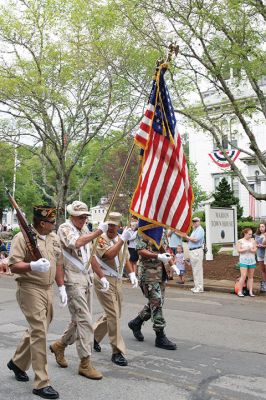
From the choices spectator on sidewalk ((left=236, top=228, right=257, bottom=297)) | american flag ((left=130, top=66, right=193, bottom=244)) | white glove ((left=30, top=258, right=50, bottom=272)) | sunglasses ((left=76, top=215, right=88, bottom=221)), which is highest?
american flag ((left=130, top=66, right=193, bottom=244))

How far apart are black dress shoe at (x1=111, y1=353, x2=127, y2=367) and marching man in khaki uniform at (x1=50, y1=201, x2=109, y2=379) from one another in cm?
56

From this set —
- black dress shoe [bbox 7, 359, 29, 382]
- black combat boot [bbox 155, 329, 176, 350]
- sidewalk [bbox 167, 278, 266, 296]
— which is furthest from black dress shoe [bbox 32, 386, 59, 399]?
sidewalk [bbox 167, 278, 266, 296]

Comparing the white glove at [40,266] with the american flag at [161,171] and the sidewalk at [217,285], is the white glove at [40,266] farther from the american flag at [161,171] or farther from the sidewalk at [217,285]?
the sidewalk at [217,285]

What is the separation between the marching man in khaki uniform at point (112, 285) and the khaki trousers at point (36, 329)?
109cm

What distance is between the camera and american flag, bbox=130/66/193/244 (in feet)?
21.1

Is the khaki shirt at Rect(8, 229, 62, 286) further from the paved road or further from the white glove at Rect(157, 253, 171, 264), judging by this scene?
A: the white glove at Rect(157, 253, 171, 264)

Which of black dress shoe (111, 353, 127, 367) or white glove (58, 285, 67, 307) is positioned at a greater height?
white glove (58, 285, 67, 307)

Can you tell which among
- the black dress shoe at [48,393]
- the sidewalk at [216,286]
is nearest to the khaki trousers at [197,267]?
the sidewalk at [216,286]

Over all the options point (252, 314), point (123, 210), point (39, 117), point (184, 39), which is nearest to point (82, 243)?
point (252, 314)

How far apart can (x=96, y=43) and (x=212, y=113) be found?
5074 millimetres

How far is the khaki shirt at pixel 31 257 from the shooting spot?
5.01 meters

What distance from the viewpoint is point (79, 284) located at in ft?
18.8

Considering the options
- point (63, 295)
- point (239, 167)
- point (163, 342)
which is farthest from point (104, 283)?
point (239, 167)

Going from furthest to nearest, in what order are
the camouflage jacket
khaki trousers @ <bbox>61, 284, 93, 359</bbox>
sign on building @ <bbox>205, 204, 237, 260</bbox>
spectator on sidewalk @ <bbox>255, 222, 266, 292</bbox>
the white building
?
1. the white building
2. sign on building @ <bbox>205, 204, 237, 260</bbox>
3. spectator on sidewalk @ <bbox>255, 222, 266, 292</bbox>
4. the camouflage jacket
5. khaki trousers @ <bbox>61, 284, 93, 359</bbox>
